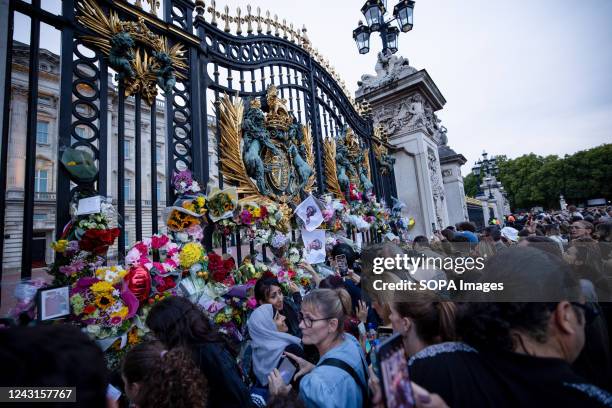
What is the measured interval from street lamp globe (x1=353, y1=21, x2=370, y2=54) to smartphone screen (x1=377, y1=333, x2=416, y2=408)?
7.21 m

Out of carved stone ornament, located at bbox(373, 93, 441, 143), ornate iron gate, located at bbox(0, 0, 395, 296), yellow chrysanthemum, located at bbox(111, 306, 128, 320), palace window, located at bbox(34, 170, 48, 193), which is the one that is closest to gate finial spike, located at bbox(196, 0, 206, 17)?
ornate iron gate, located at bbox(0, 0, 395, 296)

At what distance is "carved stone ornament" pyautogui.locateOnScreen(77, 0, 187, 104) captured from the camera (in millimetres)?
2832

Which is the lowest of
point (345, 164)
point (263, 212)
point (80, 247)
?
point (80, 247)

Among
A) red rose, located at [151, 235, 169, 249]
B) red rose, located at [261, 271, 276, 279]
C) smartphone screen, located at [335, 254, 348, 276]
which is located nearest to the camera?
red rose, located at [151, 235, 169, 249]

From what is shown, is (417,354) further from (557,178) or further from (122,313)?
(557,178)

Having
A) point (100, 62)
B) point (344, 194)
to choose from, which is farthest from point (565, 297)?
point (344, 194)

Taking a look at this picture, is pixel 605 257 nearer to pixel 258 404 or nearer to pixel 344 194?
pixel 258 404

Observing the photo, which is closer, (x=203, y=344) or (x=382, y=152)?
(x=203, y=344)

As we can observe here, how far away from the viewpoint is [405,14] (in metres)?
6.21

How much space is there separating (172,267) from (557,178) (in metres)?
49.1

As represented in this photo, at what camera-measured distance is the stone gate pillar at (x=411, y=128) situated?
8273 mm

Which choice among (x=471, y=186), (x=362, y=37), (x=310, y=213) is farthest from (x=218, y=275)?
(x=471, y=186)

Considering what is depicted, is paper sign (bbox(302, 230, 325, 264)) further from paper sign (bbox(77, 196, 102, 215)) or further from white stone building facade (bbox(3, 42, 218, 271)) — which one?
white stone building facade (bbox(3, 42, 218, 271))

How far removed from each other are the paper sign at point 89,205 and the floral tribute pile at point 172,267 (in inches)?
1.7
